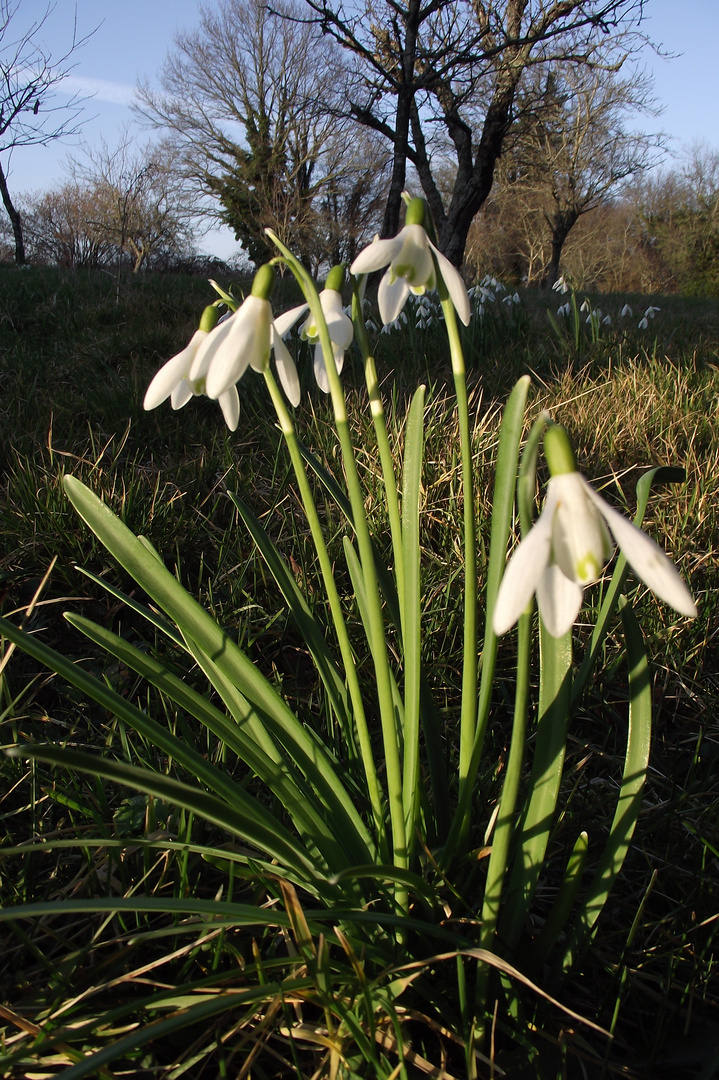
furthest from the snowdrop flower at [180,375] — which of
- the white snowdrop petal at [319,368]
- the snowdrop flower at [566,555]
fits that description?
the snowdrop flower at [566,555]

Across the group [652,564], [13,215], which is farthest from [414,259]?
[13,215]

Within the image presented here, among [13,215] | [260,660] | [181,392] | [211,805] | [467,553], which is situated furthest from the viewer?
[13,215]

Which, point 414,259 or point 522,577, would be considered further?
point 414,259

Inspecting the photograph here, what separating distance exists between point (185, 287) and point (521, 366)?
3.67 meters

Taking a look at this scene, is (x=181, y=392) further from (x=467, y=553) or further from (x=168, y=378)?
(x=467, y=553)

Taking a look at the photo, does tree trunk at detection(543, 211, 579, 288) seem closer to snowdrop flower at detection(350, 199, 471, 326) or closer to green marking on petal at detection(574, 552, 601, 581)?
snowdrop flower at detection(350, 199, 471, 326)

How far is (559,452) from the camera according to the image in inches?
24.2

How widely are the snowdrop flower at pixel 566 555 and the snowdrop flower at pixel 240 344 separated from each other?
0.36 metres

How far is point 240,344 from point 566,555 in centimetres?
43

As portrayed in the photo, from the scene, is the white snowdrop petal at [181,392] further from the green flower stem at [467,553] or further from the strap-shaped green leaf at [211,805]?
the strap-shaped green leaf at [211,805]

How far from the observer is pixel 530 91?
1370 cm

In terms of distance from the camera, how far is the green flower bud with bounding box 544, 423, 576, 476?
24.1 inches

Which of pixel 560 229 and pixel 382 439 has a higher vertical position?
pixel 560 229

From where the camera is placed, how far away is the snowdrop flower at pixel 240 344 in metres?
0.76
